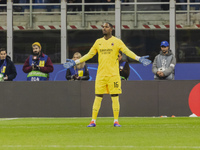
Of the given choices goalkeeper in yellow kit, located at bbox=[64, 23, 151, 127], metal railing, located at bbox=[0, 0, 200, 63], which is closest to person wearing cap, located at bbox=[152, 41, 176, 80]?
metal railing, located at bbox=[0, 0, 200, 63]

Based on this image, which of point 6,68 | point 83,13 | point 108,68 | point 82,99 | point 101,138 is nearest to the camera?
point 101,138

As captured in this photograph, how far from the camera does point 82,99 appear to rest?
52.4ft

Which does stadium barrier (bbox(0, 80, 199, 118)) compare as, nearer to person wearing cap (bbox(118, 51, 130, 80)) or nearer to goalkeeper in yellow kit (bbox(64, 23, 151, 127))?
person wearing cap (bbox(118, 51, 130, 80))

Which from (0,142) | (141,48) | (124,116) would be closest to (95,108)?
(0,142)

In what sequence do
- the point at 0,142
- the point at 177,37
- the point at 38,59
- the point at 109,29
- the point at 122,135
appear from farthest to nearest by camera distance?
the point at 177,37 → the point at 38,59 → the point at 109,29 → the point at 122,135 → the point at 0,142

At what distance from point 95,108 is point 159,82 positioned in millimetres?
4698

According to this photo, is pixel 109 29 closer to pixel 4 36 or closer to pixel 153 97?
Answer: pixel 153 97

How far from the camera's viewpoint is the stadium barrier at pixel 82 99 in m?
15.8

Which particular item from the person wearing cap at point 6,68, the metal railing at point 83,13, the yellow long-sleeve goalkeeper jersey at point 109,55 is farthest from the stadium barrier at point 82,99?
the yellow long-sleeve goalkeeper jersey at point 109,55

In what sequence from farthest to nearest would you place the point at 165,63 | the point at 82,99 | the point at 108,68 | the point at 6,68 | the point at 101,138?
1. the point at 6,68
2. the point at 82,99
3. the point at 165,63
4. the point at 108,68
5. the point at 101,138

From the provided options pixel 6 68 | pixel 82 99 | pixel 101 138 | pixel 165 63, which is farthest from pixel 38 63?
pixel 101 138

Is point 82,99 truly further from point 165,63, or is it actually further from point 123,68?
point 165,63

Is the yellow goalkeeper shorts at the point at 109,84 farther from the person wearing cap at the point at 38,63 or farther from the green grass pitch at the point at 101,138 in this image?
the person wearing cap at the point at 38,63

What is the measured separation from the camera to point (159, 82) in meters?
15.8
